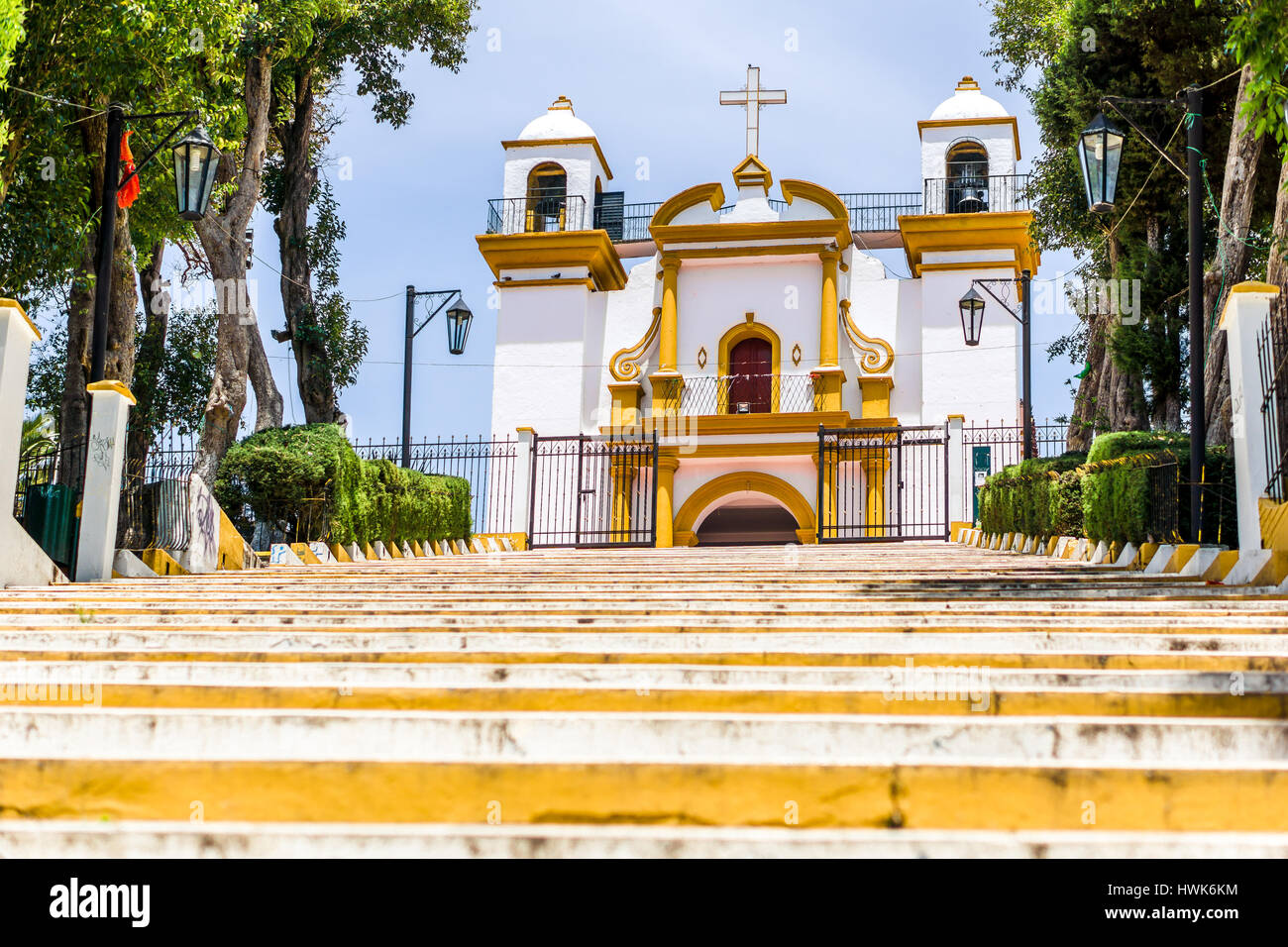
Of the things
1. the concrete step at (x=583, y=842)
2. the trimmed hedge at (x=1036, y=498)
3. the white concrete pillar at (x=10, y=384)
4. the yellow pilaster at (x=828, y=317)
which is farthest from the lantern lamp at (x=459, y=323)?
the concrete step at (x=583, y=842)

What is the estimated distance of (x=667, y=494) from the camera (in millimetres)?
23797

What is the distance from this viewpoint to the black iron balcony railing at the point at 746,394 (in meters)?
24.5

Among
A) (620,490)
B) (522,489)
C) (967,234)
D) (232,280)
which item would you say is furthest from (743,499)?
(232,280)

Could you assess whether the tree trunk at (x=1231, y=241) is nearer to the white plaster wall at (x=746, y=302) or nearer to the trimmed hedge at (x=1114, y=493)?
the trimmed hedge at (x=1114, y=493)

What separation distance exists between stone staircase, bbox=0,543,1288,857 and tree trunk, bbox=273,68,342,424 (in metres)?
16.2

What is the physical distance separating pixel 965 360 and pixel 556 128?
10.2 meters

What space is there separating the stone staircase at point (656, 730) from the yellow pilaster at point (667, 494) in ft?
55.4

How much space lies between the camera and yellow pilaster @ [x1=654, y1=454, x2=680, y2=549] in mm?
23375

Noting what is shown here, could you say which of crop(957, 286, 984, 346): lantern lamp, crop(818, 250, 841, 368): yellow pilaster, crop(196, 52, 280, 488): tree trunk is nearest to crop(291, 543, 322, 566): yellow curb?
crop(196, 52, 280, 488): tree trunk

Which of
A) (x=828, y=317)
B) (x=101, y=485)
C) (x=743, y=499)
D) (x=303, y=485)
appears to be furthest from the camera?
(x=743, y=499)

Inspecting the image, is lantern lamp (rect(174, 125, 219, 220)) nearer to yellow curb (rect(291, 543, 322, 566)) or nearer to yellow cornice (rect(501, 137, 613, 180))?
yellow curb (rect(291, 543, 322, 566))

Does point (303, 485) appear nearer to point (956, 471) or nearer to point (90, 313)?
point (90, 313)

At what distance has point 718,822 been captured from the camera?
3.21 m
